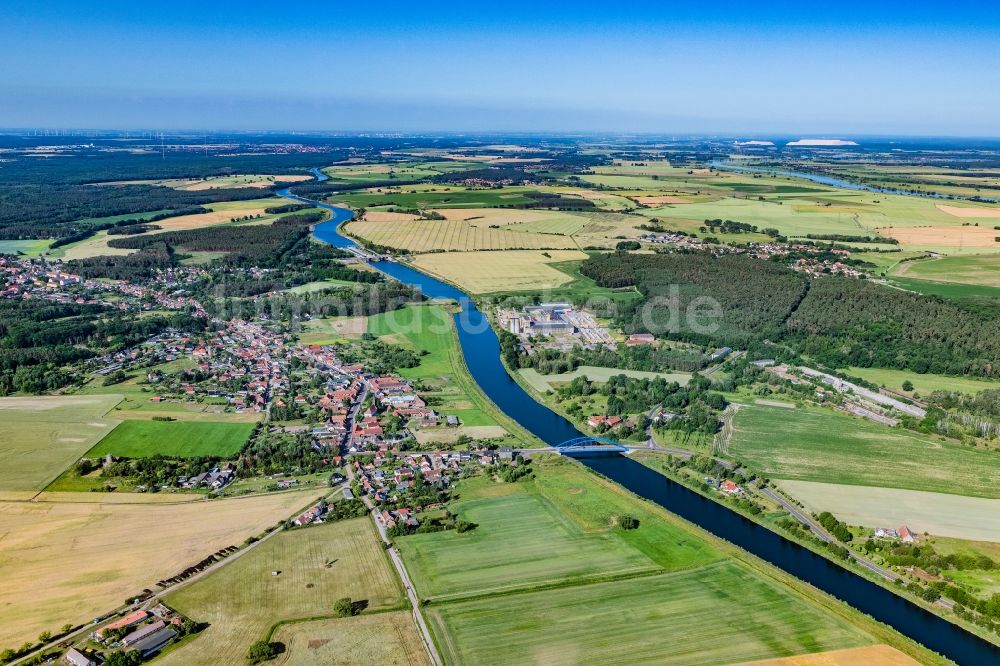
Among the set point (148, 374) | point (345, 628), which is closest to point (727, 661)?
point (345, 628)

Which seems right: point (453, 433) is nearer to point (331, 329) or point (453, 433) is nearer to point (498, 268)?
point (331, 329)

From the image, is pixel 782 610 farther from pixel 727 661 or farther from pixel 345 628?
pixel 345 628

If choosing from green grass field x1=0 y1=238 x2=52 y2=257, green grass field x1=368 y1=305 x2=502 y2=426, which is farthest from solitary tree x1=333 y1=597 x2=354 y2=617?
green grass field x1=0 y1=238 x2=52 y2=257

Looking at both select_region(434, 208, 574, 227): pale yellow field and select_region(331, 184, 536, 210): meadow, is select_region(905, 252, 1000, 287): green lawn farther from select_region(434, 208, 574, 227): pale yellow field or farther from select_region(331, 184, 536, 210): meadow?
select_region(331, 184, 536, 210): meadow

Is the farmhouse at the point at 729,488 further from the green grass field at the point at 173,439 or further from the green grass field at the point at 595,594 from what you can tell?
the green grass field at the point at 173,439

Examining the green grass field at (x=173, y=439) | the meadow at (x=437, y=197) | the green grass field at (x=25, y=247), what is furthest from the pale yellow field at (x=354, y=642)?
the meadow at (x=437, y=197)
